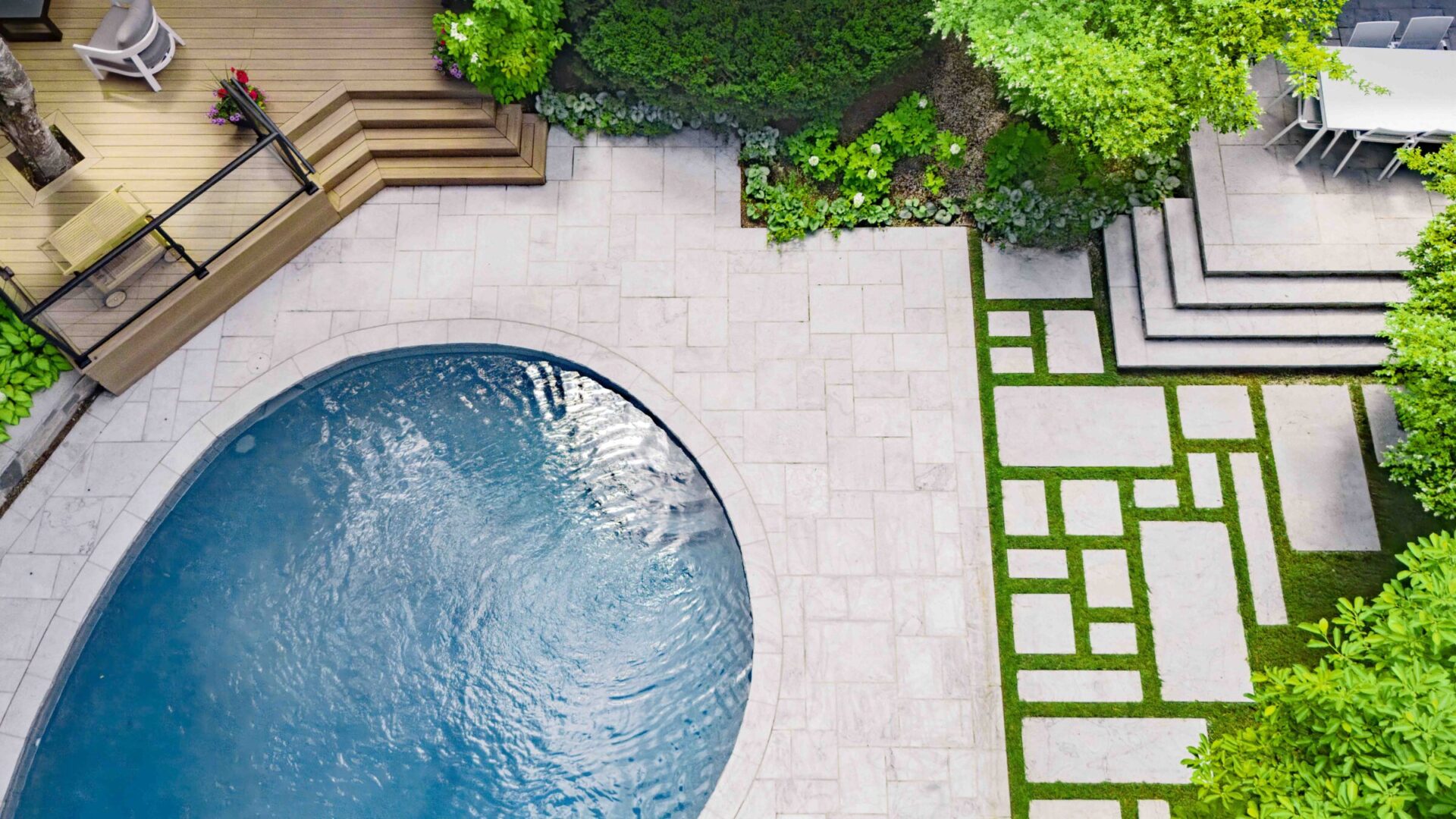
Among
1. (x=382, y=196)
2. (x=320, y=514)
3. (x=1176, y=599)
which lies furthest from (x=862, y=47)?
(x=320, y=514)

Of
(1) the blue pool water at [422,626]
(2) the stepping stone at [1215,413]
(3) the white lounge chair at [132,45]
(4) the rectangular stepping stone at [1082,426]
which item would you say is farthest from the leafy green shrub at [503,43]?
(2) the stepping stone at [1215,413]

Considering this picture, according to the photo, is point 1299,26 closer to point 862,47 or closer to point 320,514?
point 862,47

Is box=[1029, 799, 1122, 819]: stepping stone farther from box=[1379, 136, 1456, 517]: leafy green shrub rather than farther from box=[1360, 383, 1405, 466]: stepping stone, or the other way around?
box=[1360, 383, 1405, 466]: stepping stone

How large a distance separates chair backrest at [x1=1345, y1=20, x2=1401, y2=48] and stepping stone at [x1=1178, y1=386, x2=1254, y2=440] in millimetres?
3887

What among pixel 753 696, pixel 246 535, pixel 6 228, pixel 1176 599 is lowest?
pixel 753 696

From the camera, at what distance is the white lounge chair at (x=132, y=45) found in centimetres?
1013

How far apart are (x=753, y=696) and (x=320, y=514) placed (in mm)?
4523

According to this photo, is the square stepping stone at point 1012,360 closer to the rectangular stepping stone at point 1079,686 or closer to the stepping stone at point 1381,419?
the rectangular stepping stone at point 1079,686

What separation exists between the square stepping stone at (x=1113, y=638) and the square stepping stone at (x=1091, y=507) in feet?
2.90

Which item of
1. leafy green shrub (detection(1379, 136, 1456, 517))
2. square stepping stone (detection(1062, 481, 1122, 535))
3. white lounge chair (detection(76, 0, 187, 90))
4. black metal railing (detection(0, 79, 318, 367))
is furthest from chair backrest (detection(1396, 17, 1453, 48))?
white lounge chair (detection(76, 0, 187, 90))

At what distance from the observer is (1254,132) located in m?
10.6

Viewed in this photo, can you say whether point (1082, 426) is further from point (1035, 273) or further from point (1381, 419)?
point (1381, 419)

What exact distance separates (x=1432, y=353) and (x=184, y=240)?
10932 millimetres

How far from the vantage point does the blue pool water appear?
29.6 ft
